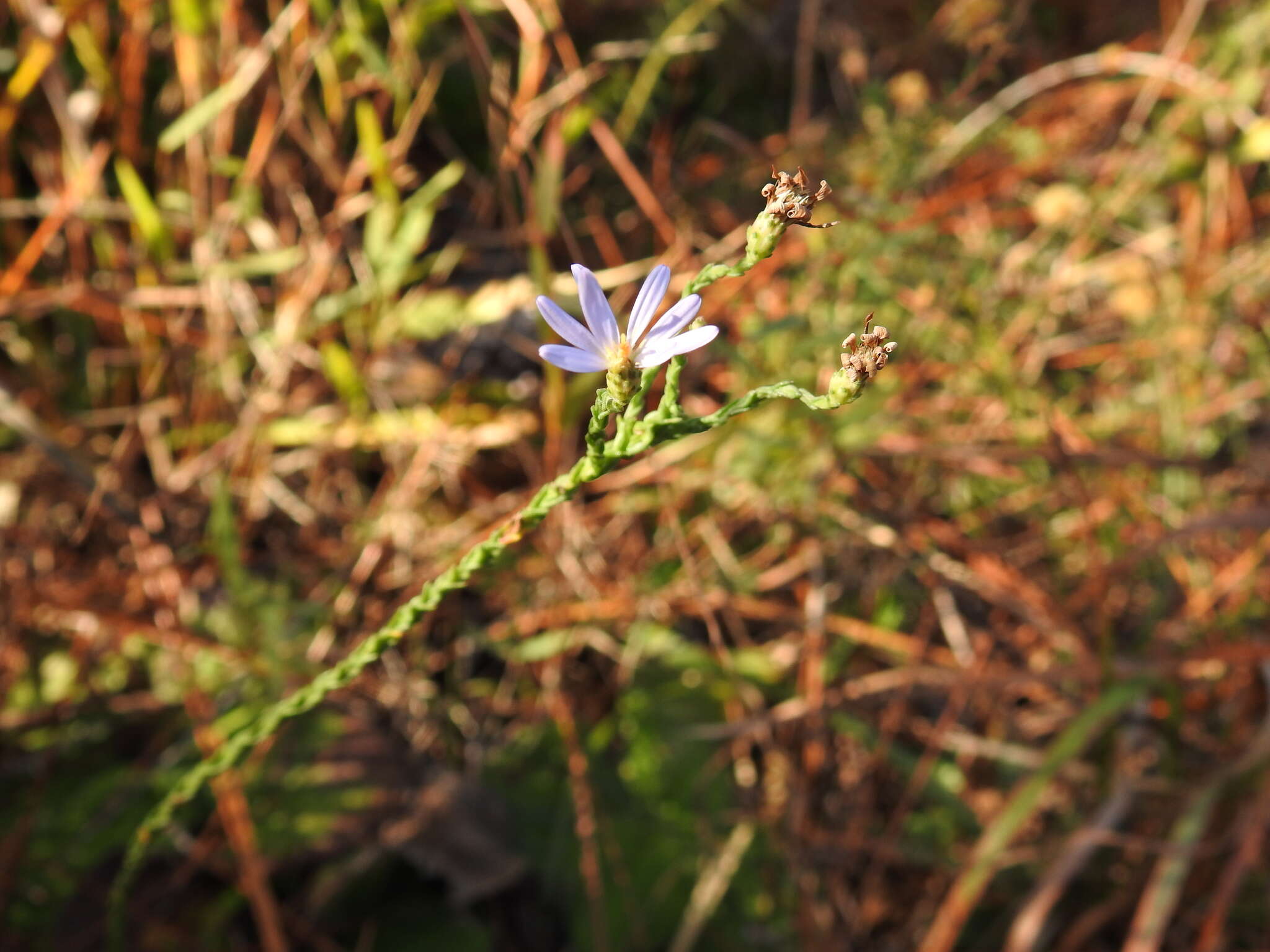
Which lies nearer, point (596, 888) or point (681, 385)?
point (596, 888)

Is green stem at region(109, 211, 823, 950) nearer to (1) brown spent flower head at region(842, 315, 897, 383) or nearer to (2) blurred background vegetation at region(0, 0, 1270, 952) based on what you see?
(1) brown spent flower head at region(842, 315, 897, 383)

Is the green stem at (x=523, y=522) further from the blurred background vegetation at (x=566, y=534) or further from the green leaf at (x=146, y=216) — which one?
the green leaf at (x=146, y=216)

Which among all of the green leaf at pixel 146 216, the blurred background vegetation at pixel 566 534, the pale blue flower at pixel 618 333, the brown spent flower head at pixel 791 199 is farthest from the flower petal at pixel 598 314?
the green leaf at pixel 146 216

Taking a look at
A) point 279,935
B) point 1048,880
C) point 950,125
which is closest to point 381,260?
point 279,935

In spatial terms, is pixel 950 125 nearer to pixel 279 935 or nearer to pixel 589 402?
pixel 589 402

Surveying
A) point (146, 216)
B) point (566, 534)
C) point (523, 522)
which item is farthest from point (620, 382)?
point (146, 216)
